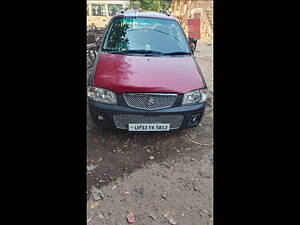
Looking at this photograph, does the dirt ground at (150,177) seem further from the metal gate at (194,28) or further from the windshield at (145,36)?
the metal gate at (194,28)

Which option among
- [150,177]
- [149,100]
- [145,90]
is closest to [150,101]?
[149,100]

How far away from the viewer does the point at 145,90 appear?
257 cm

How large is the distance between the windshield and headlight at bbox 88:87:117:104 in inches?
34.2

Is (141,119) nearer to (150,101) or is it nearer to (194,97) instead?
(150,101)

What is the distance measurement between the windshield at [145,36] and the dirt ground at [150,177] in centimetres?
126

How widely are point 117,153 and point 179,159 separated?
787 mm

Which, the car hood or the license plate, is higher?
the car hood

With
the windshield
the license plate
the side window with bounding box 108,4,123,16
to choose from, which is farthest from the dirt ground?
the side window with bounding box 108,4,123,16

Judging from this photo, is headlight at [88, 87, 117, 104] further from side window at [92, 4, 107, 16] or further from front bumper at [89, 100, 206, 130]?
side window at [92, 4, 107, 16]

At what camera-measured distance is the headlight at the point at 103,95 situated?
103 inches

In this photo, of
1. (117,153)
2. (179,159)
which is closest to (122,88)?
(117,153)

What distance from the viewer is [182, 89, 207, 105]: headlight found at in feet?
8.84

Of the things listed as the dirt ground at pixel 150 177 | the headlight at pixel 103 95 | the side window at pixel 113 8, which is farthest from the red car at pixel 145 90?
the side window at pixel 113 8
